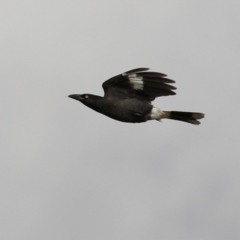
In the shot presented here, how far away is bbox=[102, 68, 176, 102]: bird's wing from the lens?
51469mm

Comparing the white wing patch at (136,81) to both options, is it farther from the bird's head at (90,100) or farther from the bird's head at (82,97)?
the bird's head at (82,97)

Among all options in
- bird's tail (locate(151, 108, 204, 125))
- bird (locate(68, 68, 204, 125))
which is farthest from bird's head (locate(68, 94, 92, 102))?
bird's tail (locate(151, 108, 204, 125))

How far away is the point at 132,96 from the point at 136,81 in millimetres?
428

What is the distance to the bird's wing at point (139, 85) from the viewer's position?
169ft

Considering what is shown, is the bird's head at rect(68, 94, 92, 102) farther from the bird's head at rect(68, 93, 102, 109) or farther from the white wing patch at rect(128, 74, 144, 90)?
the white wing patch at rect(128, 74, 144, 90)

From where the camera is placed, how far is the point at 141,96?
170ft

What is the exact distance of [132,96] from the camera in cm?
5169

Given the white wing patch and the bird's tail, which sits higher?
the white wing patch

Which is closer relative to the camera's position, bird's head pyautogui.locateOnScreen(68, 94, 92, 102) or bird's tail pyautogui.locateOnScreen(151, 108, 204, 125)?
bird's head pyautogui.locateOnScreen(68, 94, 92, 102)

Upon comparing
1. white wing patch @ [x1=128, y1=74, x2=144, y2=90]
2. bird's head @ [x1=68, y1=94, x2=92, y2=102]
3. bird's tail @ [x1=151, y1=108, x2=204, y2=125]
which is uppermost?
white wing patch @ [x1=128, y1=74, x2=144, y2=90]

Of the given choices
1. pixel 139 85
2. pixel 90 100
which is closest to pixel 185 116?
pixel 139 85

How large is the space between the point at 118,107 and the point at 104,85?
778 mm

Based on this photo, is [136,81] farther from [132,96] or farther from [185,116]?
[185,116]

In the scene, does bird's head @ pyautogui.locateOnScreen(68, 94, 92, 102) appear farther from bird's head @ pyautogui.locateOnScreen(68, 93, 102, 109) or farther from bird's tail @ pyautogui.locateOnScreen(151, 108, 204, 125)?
bird's tail @ pyautogui.locateOnScreen(151, 108, 204, 125)
